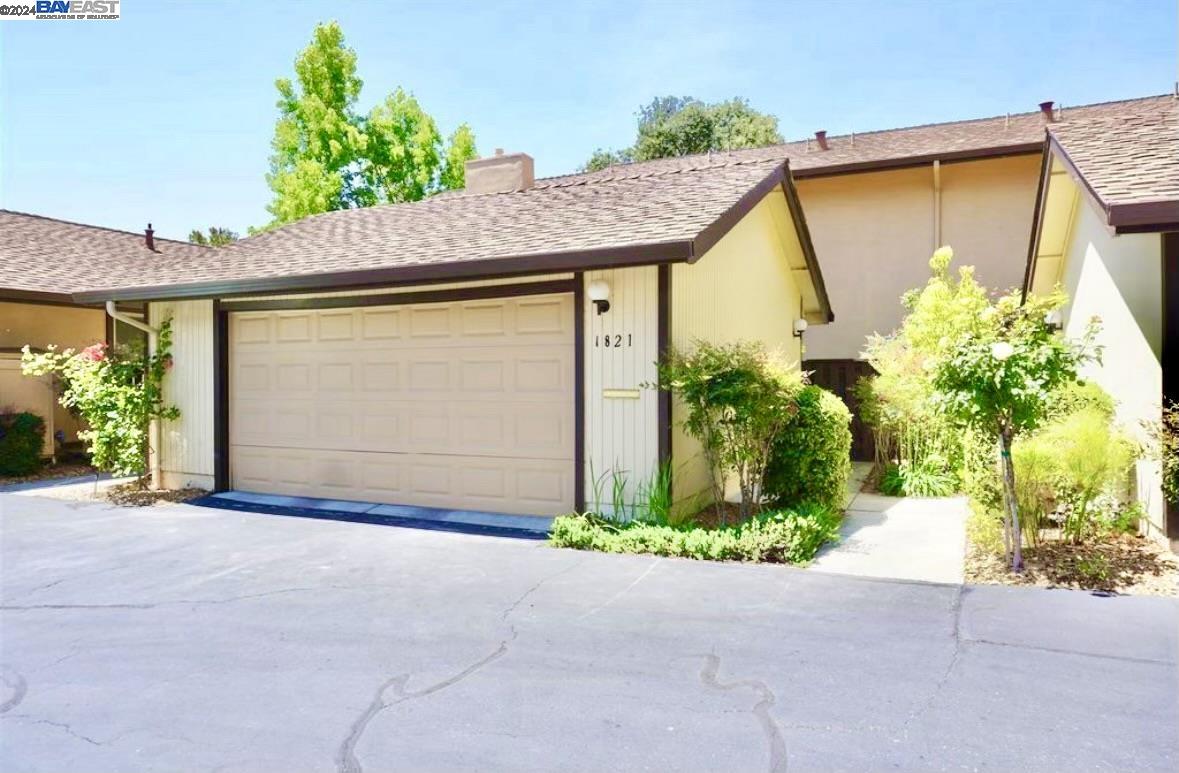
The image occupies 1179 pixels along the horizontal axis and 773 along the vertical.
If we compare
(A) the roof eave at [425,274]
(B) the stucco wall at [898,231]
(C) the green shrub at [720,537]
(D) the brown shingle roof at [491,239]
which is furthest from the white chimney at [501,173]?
(C) the green shrub at [720,537]

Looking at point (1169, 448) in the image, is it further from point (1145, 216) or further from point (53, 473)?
point (53, 473)

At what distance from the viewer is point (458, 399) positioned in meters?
8.20

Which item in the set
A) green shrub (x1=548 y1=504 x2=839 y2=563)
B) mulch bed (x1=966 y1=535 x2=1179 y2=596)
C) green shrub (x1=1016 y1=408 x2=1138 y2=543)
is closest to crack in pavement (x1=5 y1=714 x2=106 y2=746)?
green shrub (x1=548 y1=504 x2=839 y2=563)

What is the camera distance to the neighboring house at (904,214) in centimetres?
1371

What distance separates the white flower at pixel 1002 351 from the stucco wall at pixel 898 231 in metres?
9.46

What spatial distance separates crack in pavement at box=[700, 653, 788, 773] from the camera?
297cm

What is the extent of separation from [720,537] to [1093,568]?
2740 mm

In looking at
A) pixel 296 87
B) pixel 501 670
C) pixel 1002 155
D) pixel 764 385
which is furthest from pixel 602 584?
pixel 296 87

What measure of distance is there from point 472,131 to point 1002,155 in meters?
17.8

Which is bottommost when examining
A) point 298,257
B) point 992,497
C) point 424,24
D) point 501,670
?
point 501,670

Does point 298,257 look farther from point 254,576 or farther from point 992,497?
point 992,497

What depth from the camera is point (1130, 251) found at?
6703 mm

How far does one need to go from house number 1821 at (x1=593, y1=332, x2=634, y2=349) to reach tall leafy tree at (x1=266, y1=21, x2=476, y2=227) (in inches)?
694

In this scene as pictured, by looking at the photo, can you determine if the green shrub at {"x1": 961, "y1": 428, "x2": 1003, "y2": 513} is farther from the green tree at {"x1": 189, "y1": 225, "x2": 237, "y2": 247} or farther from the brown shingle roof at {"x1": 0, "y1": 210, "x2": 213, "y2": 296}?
the green tree at {"x1": 189, "y1": 225, "x2": 237, "y2": 247}
